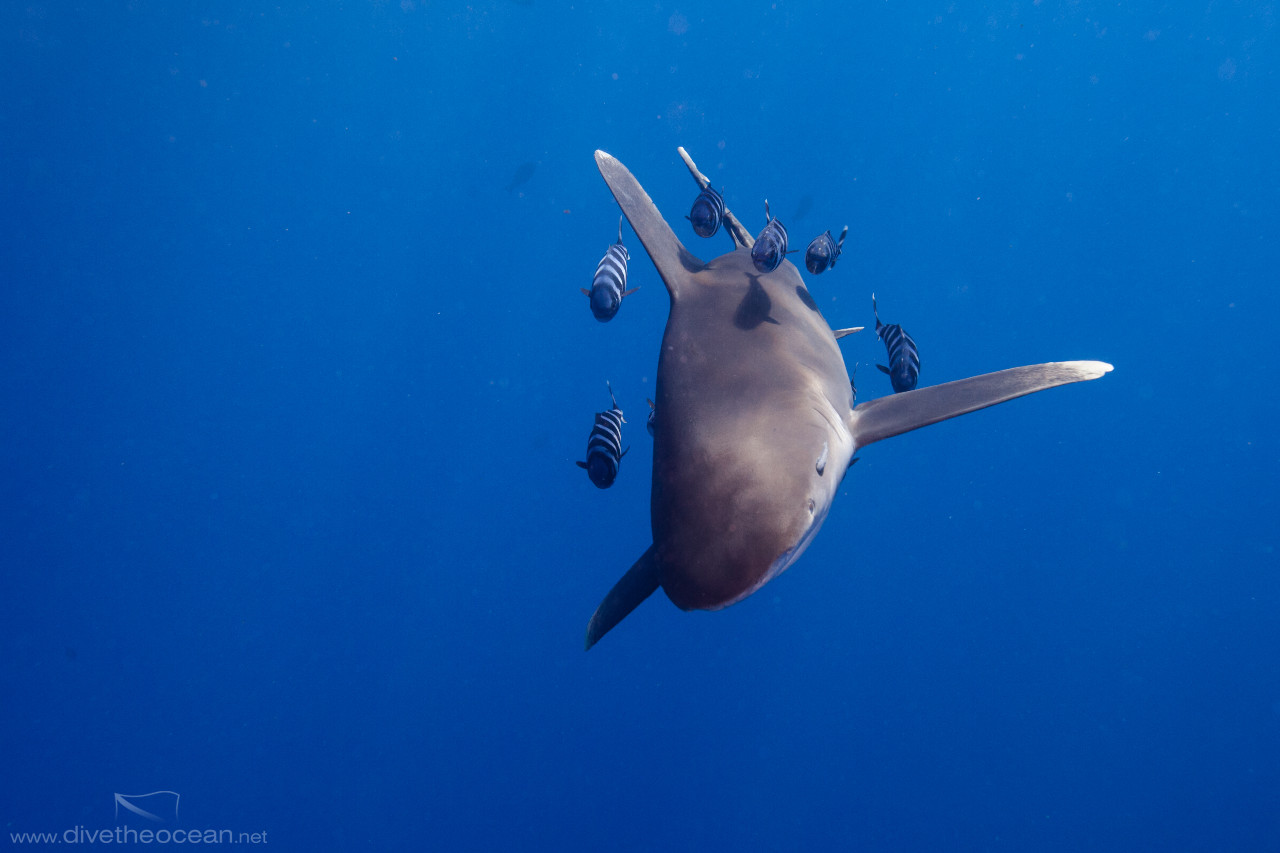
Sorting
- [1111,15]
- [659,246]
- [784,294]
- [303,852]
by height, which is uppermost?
[1111,15]

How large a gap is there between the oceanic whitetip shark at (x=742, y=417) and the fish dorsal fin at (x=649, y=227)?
0.03ft

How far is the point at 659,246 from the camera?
3648mm

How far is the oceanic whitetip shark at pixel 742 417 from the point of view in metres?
2.16

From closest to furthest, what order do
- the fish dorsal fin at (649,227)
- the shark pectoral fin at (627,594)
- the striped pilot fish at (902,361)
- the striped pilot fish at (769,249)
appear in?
the shark pectoral fin at (627,594) < the striped pilot fish at (769,249) < the fish dorsal fin at (649,227) < the striped pilot fish at (902,361)

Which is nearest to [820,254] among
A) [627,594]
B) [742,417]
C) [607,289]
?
[607,289]

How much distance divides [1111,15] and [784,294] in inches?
571

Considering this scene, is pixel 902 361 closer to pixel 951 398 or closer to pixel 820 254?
pixel 951 398

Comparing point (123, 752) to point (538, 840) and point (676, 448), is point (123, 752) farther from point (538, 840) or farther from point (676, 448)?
point (676, 448)

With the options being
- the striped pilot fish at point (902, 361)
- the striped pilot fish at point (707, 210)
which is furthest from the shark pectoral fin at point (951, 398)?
the striped pilot fish at point (707, 210)

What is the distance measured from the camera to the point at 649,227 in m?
3.72

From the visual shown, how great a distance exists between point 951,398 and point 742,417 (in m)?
1.38

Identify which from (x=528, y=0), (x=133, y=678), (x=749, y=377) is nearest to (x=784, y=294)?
(x=749, y=377)

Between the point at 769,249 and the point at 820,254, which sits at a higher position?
the point at 820,254

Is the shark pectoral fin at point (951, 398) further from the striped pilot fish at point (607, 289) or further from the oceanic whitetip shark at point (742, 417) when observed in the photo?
the striped pilot fish at point (607, 289)
